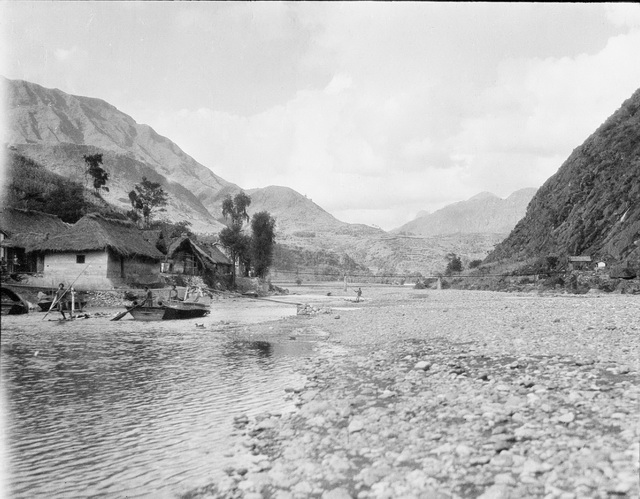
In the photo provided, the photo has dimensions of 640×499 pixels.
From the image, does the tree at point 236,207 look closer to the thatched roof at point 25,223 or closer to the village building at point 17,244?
the thatched roof at point 25,223

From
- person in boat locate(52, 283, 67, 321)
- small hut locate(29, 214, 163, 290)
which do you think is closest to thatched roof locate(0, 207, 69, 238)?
small hut locate(29, 214, 163, 290)

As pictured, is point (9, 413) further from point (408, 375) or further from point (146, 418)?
point (408, 375)

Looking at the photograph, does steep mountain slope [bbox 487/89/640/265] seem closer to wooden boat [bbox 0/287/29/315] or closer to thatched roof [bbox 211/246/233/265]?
thatched roof [bbox 211/246/233/265]

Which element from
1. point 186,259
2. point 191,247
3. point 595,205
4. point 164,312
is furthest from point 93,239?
point 595,205

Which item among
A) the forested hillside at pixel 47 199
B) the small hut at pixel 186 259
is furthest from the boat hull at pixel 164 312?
the forested hillside at pixel 47 199

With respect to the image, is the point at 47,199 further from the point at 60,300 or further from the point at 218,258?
the point at 60,300

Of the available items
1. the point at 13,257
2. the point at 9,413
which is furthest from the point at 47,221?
the point at 9,413
